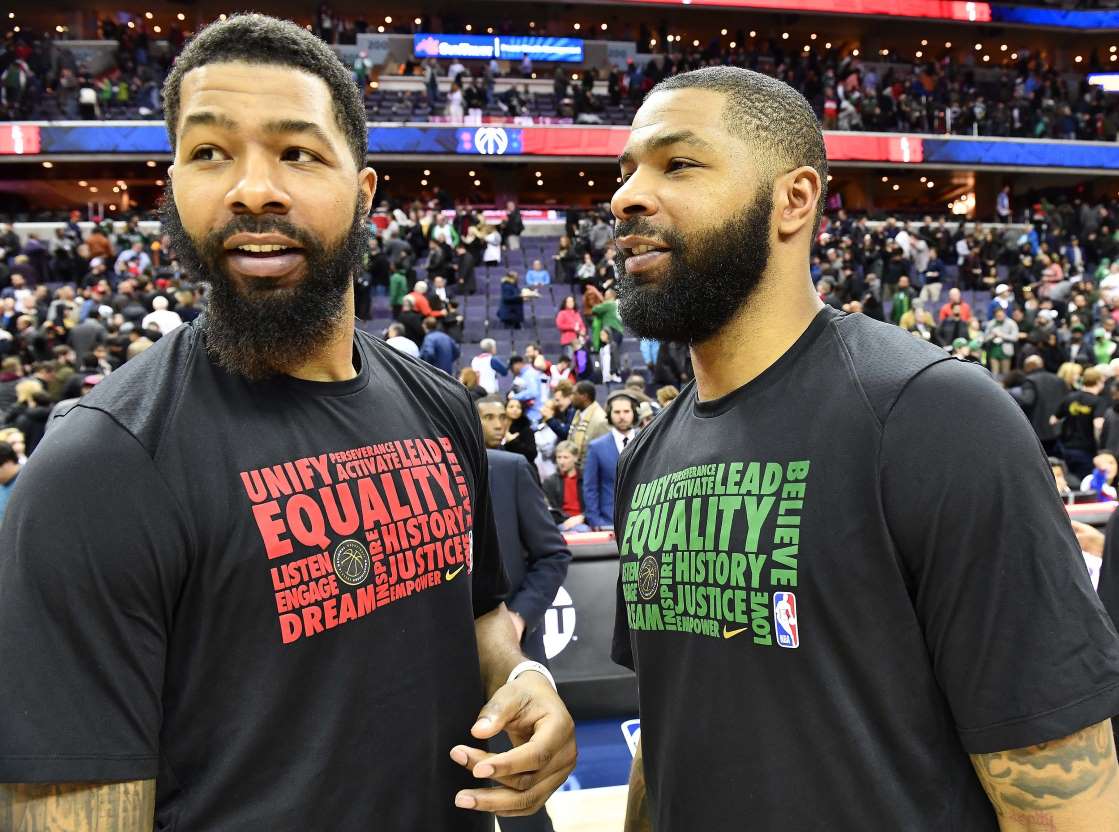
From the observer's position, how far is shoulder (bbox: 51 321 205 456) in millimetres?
1392

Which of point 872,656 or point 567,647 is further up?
point 872,656

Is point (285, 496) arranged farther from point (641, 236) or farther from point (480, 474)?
point (641, 236)

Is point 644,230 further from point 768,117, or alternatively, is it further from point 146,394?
point 146,394

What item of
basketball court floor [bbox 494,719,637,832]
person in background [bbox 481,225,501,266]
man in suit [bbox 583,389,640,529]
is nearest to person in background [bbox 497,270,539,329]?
person in background [bbox 481,225,501,266]

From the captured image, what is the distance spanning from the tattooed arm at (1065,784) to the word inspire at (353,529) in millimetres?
979

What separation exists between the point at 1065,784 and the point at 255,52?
171 cm

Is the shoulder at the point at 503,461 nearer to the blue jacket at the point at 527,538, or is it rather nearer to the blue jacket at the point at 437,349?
the blue jacket at the point at 527,538

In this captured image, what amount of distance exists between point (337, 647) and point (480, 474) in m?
0.59

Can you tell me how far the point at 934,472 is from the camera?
1.39m

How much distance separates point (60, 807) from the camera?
1.27 m

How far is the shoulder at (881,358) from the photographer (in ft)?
4.90

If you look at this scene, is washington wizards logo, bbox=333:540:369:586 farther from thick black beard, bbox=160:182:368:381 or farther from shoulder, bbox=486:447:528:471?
shoulder, bbox=486:447:528:471

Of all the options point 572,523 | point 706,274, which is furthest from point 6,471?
point 706,274

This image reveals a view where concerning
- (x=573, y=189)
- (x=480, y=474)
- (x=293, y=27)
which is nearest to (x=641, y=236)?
(x=480, y=474)
